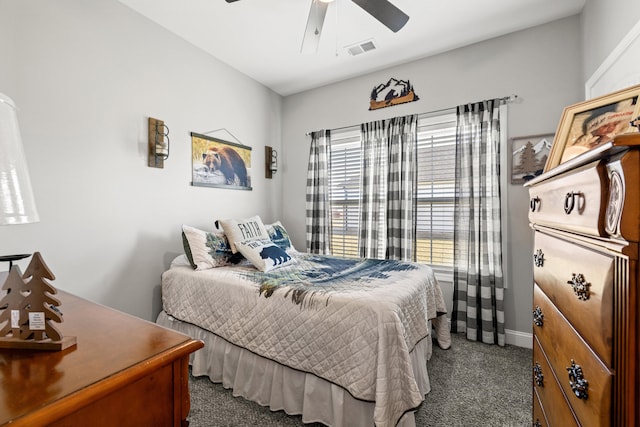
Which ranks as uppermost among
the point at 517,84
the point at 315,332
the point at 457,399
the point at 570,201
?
the point at 517,84

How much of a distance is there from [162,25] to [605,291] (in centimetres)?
344

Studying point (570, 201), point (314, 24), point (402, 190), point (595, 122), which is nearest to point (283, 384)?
point (570, 201)

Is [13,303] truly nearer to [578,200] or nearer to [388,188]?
[578,200]

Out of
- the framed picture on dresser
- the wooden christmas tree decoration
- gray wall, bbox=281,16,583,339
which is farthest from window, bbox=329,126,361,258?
the wooden christmas tree decoration

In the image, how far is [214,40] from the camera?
2818mm

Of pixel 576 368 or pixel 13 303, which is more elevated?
pixel 13 303

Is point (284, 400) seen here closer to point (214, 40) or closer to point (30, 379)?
point (30, 379)

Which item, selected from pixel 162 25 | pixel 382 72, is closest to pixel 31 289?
pixel 162 25

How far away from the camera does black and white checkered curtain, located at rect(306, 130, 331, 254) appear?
145 inches

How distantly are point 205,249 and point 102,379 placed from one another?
193 cm

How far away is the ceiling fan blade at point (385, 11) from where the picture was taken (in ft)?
6.12

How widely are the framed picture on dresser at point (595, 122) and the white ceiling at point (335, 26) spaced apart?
5.24 ft

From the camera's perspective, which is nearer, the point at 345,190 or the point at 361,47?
the point at 361,47

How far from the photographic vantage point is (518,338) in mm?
2652
